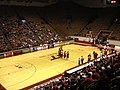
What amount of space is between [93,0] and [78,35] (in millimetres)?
12108

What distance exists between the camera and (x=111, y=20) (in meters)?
40.3

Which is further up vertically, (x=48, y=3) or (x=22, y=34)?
(x=48, y=3)

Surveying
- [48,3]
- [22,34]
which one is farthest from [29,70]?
[48,3]

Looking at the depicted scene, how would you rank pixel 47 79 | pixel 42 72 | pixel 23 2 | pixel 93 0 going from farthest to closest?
pixel 93 0 < pixel 23 2 < pixel 42 72 < pixel 47 79

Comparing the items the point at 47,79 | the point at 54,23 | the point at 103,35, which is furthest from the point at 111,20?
the point at 47,79

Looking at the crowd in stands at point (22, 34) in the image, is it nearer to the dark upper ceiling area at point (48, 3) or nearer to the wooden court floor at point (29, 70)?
the dark upper ceiling area at point (48, 3)

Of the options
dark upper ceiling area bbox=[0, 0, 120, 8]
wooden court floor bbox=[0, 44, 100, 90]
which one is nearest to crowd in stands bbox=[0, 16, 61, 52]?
dark upper ceiling area bbox=[0, 0, 120, 8]

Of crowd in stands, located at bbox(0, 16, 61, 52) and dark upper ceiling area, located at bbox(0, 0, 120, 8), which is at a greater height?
dark upper ceiling area, located at bbox(0, 0, 120, 8)

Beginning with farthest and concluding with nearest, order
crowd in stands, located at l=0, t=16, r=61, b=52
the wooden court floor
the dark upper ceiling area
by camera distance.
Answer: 1. the dark upper ceiling area
2. crowd in stands, located at l=0, t=16, r=61, b=52
3. the wooden court floor

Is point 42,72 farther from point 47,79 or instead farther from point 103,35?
point 103,35

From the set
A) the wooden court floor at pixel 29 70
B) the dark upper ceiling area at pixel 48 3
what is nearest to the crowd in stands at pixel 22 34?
the dark upper ceiling area at pixel 48 3

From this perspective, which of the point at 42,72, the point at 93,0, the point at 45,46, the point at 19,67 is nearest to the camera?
the point at 42,72

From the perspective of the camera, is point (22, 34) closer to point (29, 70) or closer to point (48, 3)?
point (29, 70)

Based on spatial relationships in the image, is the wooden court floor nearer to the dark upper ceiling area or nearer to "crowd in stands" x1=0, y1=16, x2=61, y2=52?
"crowd in stands" x1=0, y1=16, x2=61, y2=52
